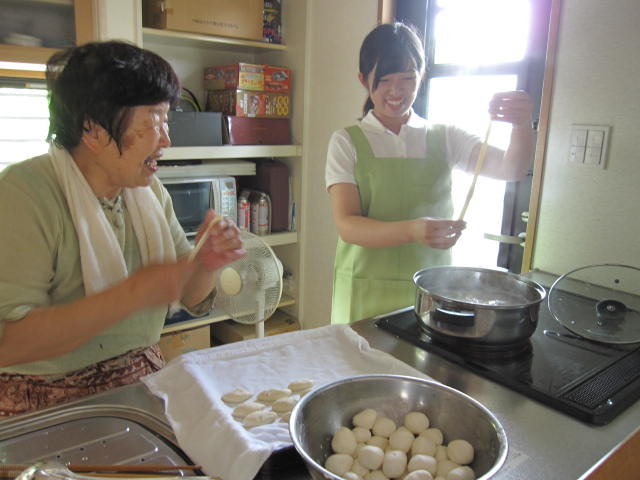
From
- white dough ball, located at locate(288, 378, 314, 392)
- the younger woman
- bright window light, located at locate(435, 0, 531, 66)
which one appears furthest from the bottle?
white dough ball, located at locate(288, 378, 314, 392)

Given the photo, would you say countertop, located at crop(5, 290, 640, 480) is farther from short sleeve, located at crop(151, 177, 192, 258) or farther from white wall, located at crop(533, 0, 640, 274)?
white wall, located at crop(533, 0, 640, 274)

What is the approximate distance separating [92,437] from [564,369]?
33.1 inches

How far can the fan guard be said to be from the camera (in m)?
1.22

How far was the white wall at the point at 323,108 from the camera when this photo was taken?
2271mm

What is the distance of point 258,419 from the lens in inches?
32.3

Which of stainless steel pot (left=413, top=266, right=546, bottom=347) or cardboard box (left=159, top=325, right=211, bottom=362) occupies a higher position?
stainless steel pot (left=413, top=266, right=546, bottom=347)

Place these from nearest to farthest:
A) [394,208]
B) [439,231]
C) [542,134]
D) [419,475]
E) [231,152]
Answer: [419,475] < [439,231] < [394,208] < [542,134] < [231,152]

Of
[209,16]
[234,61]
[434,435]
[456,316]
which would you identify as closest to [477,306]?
[456,316]

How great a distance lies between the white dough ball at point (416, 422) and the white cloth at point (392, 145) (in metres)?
0.77

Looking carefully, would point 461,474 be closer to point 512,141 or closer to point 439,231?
point 439,231

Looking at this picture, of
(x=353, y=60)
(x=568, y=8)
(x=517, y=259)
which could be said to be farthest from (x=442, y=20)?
(x=517, y=259)

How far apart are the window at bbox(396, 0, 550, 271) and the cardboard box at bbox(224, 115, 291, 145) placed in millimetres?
705

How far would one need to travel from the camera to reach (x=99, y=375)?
3.48 feet

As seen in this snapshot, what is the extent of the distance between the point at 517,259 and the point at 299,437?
4.70 feet
